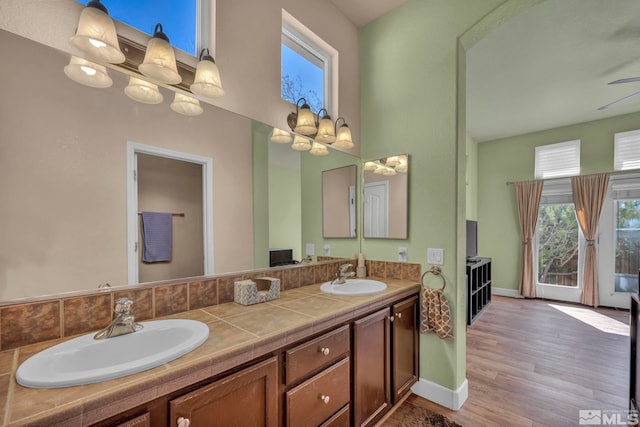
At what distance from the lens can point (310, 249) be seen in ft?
6.97

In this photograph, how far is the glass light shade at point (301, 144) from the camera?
77.9 inches

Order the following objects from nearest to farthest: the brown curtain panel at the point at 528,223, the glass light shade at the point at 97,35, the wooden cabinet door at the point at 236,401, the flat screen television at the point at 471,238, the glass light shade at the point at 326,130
Result: the wooden cabinet door at the point at 236,401
the glass light shade at the point at 97,35
the glass light shade at the point at 326,130
the flat screen television at the point at 471,238
the brown curtain panel at the point at 528,223

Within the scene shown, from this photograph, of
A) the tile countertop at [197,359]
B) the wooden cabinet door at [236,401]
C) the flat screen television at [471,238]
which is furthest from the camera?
the flat screen television at [471,238]

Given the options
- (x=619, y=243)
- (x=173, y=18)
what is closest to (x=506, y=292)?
(x=619, y=243)

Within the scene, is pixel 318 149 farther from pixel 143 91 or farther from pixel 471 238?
pixel 471 238

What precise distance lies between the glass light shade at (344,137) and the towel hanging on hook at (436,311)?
3.96 ft

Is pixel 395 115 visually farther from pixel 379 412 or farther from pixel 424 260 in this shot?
pixel 379 412

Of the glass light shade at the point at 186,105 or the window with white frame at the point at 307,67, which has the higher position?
the window with white frame at the point at 307,67

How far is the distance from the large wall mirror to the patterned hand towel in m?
1.35

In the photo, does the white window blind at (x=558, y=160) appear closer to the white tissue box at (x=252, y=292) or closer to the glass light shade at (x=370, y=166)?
the glass light shade at (x=370, y=166)

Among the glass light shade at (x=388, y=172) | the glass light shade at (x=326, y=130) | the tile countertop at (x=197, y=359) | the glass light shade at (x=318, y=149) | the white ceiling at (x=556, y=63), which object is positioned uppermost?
the white ceiling at (x=556, y=63)

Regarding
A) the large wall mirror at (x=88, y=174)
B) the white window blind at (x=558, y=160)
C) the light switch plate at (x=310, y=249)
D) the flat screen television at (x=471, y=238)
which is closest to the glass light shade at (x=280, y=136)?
the large wall mirror at (x=88, y=174)

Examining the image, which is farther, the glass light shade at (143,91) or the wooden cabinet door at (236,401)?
the glass light shade at (143,91)

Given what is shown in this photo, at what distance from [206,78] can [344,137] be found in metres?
1.17
